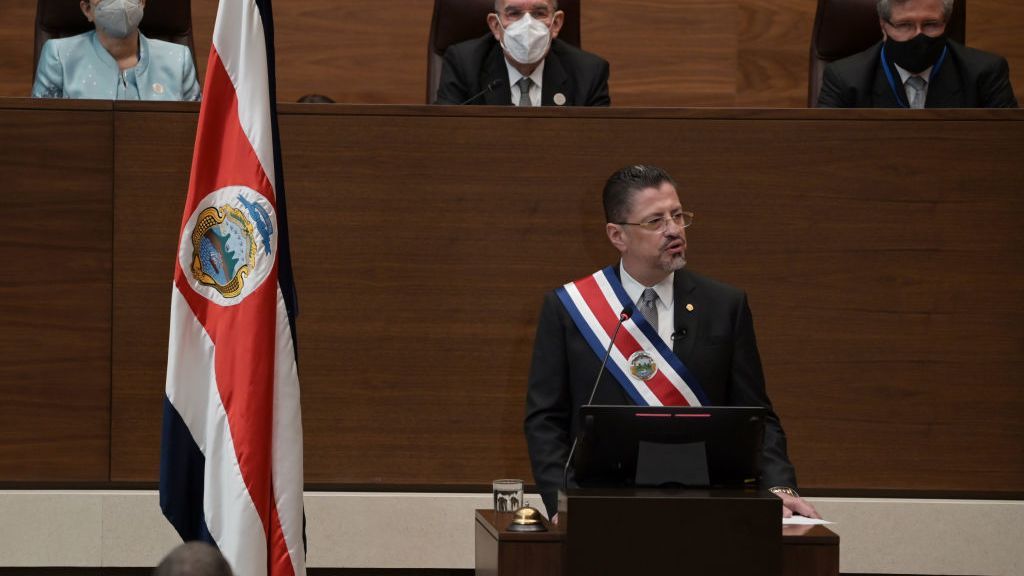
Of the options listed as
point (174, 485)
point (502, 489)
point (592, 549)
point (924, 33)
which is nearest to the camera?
point (592, 549)

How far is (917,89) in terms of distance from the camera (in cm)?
459

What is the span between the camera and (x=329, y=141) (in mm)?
3967

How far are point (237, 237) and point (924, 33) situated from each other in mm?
2500

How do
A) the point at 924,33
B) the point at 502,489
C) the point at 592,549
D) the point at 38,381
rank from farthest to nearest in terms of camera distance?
the point at 924,33, the point at 38,381, the point at 502,489, the point at 592,549

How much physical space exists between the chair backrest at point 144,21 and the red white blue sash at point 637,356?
2431 millimetres

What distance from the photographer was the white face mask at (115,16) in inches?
183

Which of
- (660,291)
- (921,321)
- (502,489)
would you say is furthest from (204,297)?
(921,321)

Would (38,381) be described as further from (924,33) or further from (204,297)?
(924,33)

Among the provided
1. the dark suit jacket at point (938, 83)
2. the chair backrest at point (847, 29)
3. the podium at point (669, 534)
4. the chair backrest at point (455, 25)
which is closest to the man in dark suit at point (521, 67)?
the chair backrest at point (455, 25)

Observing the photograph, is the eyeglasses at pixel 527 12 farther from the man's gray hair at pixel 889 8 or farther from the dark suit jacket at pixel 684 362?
the dark suit jacket at pixel 684 362

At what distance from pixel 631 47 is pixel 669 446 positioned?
3660 mm

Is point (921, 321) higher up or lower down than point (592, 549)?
higher up

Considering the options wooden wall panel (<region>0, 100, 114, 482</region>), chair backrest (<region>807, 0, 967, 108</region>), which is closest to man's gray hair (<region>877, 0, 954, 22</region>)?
chair backrest (<region>807, 0, 967, 108</region>)

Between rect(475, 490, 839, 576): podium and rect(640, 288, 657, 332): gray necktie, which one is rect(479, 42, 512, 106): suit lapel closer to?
rect(640, 288, 657, 332): gray necktie
